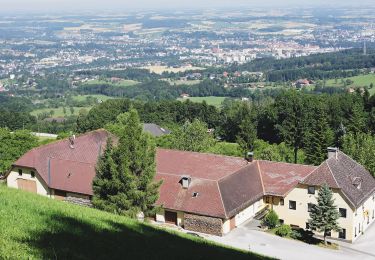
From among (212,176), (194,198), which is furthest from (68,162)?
(194,198)

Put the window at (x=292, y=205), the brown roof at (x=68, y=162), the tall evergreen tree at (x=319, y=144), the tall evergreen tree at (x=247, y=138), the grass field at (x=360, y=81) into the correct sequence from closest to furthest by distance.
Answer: the window at (x=292, y=205), the brown roof at (x=68, y=162), the tall evergreen tree at (x=319, y=144), the tall evergreen tree at (x=247, y=138), the grass field at (x=360, y=81)

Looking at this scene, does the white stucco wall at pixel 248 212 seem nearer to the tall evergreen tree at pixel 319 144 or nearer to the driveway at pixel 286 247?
the driveway at pixel 286 247

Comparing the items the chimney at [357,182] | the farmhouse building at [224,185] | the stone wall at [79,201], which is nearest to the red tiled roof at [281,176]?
the farmhouse building at [224,185]

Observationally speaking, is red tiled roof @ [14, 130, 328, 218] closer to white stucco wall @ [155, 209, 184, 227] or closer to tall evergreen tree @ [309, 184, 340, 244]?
white stucco wall @ [155, 209, 184, 227]

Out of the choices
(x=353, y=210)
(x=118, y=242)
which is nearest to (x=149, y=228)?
(x=118, y=242)

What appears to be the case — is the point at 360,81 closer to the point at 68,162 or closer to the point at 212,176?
the point at 212,176
